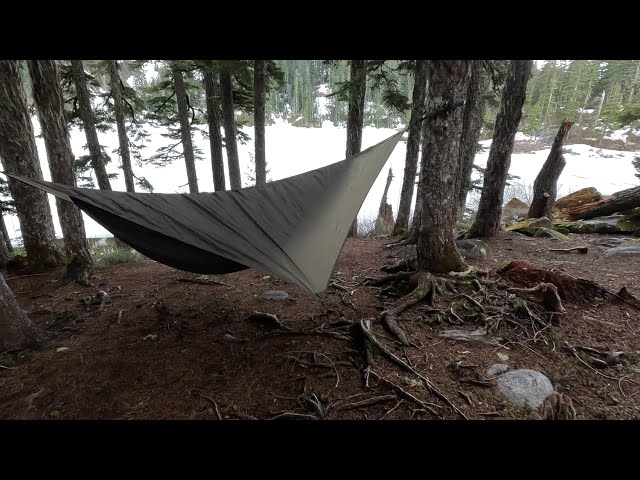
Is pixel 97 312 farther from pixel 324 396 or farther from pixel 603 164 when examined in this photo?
pixel 603 164

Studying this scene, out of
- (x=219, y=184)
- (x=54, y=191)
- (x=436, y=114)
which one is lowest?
(x=219, y=184)

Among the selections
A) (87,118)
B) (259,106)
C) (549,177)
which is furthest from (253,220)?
(87,118)

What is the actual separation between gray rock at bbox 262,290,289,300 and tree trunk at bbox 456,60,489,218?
3.47 meters

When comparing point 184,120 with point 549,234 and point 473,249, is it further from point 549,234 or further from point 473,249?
point 549,234

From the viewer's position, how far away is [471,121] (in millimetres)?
5699

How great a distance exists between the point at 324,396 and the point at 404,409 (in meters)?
0.47

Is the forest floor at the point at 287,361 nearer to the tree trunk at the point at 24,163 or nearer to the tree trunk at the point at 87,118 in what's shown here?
the tree trunk at the point at 24,163

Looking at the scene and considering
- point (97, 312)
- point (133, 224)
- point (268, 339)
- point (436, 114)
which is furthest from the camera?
point (97, 312)

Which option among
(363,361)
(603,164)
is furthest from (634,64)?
(363,361)

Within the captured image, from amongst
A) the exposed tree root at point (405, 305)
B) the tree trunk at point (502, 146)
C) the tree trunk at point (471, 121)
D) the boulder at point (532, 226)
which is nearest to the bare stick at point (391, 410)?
the exposed tree root at point (405, 305)

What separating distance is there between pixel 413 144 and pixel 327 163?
21.1m

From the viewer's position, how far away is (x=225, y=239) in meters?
1.95

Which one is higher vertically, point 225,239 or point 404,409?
point 225,239

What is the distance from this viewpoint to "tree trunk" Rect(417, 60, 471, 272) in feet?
8.57
